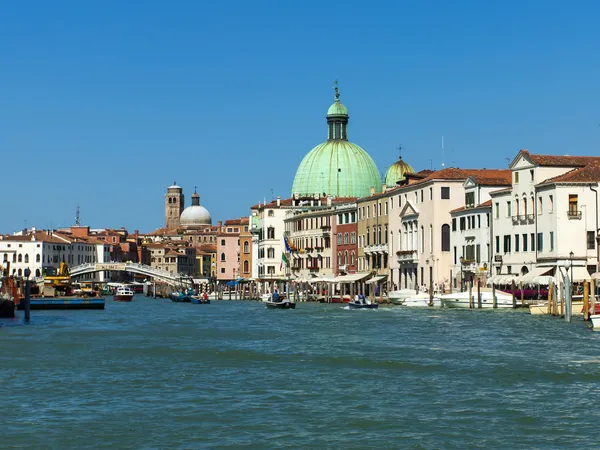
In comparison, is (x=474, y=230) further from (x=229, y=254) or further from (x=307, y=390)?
(x=229, y=254)

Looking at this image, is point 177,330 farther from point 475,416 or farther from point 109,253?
point 109,253

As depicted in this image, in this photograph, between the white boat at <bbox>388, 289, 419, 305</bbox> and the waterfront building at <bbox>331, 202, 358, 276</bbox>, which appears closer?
the white boat at <bbox>388, 289, 419, 305</bbox>

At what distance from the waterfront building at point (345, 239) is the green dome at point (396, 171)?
14.5 m

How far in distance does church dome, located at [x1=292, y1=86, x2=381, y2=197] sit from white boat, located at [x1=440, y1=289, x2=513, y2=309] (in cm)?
4338

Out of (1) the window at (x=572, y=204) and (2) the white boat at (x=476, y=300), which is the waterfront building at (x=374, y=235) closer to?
(2) the white boat at (x=476, y=300)

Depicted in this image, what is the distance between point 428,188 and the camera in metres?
62.4

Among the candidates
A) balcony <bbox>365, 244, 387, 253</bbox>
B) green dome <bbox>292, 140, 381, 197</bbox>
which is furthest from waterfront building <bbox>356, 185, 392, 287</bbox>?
green dome <bbox>292, 140, 381, 197</bbox>

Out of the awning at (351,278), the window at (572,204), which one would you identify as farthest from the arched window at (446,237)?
the window at (572,204)

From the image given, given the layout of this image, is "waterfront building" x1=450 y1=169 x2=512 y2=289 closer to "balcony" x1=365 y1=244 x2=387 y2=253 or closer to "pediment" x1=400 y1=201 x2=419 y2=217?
"pediment" x1=400 y1=201 x2=419 y2=217

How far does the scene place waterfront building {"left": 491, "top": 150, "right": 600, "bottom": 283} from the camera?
48.1 metres

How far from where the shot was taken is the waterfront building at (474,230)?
5631 cm

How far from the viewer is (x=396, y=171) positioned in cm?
9488

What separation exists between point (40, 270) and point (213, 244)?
54408 mm

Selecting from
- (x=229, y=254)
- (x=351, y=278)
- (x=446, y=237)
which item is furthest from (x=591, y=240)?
(x=229, y=254)
